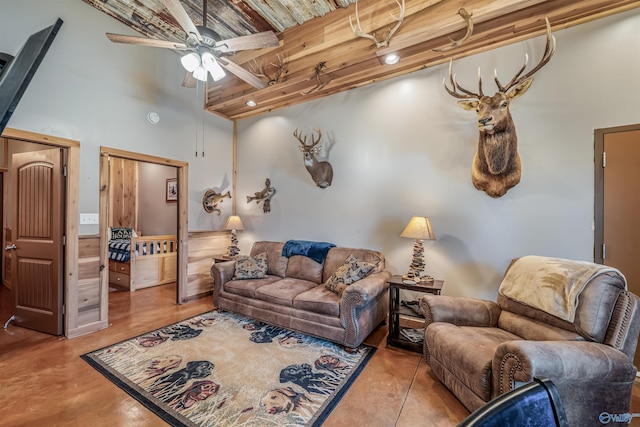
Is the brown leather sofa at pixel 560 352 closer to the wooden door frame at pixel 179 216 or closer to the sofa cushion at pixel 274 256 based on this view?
the sofa cushion at pixel 274 256

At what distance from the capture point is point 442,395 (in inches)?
80.0

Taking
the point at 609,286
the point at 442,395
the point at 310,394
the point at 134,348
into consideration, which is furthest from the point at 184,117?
the point at 609,286

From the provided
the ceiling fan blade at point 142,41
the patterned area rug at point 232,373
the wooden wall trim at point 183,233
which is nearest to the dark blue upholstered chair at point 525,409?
the patterned area rug at point 232,373

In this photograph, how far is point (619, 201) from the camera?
2330 millimetres

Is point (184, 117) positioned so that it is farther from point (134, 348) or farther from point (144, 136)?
point (134, 348)

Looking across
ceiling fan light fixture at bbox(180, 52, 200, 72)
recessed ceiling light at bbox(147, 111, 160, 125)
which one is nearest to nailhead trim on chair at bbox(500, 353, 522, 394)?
ceiling fan light fixture at bbox(180, 52, 200, 72)

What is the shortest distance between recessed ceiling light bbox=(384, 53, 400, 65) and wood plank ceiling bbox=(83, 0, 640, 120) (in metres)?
0.07

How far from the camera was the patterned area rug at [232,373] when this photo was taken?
72.8 inches

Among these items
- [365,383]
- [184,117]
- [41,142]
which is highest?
[184,117]

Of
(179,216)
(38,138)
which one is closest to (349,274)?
(179,216)

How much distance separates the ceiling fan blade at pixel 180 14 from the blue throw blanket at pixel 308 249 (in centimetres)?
269

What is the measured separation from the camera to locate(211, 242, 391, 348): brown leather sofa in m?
2.65

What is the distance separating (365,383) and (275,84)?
363 centimetres

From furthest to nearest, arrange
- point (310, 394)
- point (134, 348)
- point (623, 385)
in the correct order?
point (134, 348) → point (310, 394) → point (623, 385)
